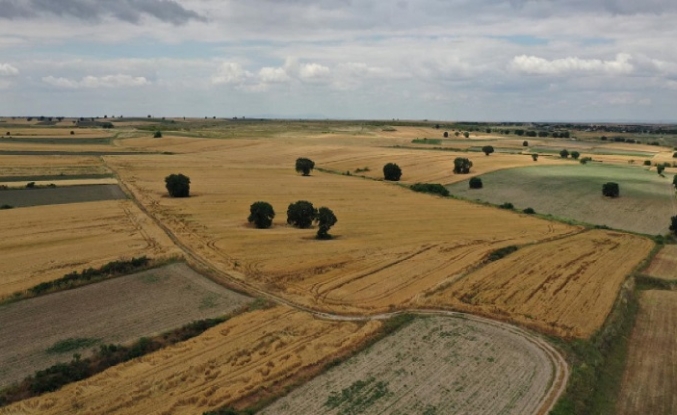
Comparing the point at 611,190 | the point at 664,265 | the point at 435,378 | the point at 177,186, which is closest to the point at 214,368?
the point at 435,378

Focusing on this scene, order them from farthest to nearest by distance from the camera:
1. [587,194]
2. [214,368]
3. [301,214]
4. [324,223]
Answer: [587,194], [301,214], [324,223], [214,368]

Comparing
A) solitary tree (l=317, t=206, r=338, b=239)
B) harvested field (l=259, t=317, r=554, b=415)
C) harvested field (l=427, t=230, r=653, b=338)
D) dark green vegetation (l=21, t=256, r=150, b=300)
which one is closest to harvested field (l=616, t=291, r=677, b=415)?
harvested field (l=427, t=230, r=653, b=338)

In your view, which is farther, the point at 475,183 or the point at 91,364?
the point at 475,183

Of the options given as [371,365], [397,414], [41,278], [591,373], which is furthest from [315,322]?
[41,278]

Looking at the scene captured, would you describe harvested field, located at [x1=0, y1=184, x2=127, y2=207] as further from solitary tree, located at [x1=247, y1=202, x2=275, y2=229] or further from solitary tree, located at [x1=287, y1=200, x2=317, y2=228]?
solitary tree, located at [x1=287, y1=200, x2=317, y2=228]

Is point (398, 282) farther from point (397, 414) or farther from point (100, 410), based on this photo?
point (100, 410)

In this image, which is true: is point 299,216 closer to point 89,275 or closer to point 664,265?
point 89,275

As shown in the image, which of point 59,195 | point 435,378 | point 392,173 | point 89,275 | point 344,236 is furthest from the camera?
point 392,173
